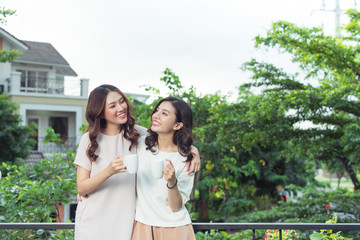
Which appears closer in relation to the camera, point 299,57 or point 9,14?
point 9,14

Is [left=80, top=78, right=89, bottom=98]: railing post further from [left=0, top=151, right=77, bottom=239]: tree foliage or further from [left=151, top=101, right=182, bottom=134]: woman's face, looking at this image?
[left=151, top=101, right=182, bottom=134]: woman's face

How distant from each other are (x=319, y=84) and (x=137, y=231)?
813 cm

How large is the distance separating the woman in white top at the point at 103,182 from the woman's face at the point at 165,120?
162 millimetres

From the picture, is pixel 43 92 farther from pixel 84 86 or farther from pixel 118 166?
pixel 118 166

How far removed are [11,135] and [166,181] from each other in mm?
12808

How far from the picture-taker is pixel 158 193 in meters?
2.18

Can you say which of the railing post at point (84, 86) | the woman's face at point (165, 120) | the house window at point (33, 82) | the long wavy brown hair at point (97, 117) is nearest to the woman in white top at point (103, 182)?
the long wavy brown hair at point (97, 117)

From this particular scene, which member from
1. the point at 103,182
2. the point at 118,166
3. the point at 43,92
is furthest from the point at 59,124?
the point at 118,166

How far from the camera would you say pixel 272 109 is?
7.84m

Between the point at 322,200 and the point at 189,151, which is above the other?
the point at 189,151

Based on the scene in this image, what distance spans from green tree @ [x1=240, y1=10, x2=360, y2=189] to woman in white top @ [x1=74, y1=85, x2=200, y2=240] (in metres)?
5.53

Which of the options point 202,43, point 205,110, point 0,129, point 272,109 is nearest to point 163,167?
point 272,109

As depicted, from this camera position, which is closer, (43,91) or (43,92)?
(43,91)

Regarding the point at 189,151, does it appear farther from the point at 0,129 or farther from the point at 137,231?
the point at 0,129
